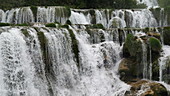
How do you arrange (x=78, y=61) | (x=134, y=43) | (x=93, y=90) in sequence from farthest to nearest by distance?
1. (x=134, y=43)
2. (x=78, y=61)
3. (x=93, y=90)

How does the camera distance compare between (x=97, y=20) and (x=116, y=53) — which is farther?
(x=97, y=20)

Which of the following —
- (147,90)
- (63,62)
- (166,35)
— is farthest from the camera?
(166,35)

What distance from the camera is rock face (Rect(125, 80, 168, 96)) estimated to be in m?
12.4

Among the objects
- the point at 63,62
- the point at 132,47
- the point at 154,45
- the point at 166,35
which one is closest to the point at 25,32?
the point at 63,62

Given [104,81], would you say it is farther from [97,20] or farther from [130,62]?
[97,20]

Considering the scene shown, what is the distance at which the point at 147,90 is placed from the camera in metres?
12.6

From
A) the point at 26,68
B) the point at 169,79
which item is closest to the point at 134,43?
the point at 169,79

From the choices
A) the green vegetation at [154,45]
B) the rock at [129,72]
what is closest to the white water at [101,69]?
the rock at [129,72]

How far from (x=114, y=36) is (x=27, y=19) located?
9274 mm

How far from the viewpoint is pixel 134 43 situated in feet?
51.5

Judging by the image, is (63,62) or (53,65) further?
(63,62)

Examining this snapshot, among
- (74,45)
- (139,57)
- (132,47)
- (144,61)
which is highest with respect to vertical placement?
(74,45)

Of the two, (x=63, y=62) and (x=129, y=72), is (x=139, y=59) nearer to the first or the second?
(x=129, y=72)

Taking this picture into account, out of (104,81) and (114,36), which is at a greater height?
(114,36)
